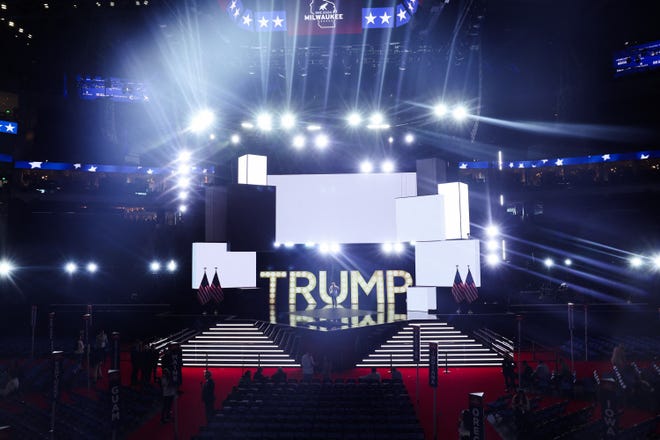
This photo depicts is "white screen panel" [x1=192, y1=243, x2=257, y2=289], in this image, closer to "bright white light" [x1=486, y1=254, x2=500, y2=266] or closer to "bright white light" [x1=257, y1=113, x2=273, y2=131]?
"bright white light" [x1=257, y1=113, x2=273, y2=131]

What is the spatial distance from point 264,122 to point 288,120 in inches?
49.2

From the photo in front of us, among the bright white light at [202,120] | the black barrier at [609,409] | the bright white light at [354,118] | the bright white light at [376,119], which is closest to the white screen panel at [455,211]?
the black barrier at [609,409]

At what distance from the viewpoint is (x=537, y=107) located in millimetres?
38906

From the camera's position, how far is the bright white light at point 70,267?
111ft

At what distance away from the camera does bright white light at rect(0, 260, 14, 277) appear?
3281 centimetres

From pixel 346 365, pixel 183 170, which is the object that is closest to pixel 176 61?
pixel 346 365

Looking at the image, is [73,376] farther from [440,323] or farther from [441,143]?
[441,143]

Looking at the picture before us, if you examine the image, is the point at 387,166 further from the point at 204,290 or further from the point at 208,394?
the point at 208,394

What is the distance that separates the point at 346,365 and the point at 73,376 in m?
10.7

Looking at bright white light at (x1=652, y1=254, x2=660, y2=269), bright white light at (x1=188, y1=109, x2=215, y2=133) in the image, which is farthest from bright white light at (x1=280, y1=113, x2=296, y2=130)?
bright white light at (x1=652, y1=254, x2=660, y2=269)

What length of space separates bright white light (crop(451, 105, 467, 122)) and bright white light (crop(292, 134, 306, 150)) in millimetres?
8037

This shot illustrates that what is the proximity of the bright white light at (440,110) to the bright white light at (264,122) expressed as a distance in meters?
7.78

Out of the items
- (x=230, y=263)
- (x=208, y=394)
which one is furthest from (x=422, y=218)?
(x=208, y=394)

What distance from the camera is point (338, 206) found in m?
26.6
